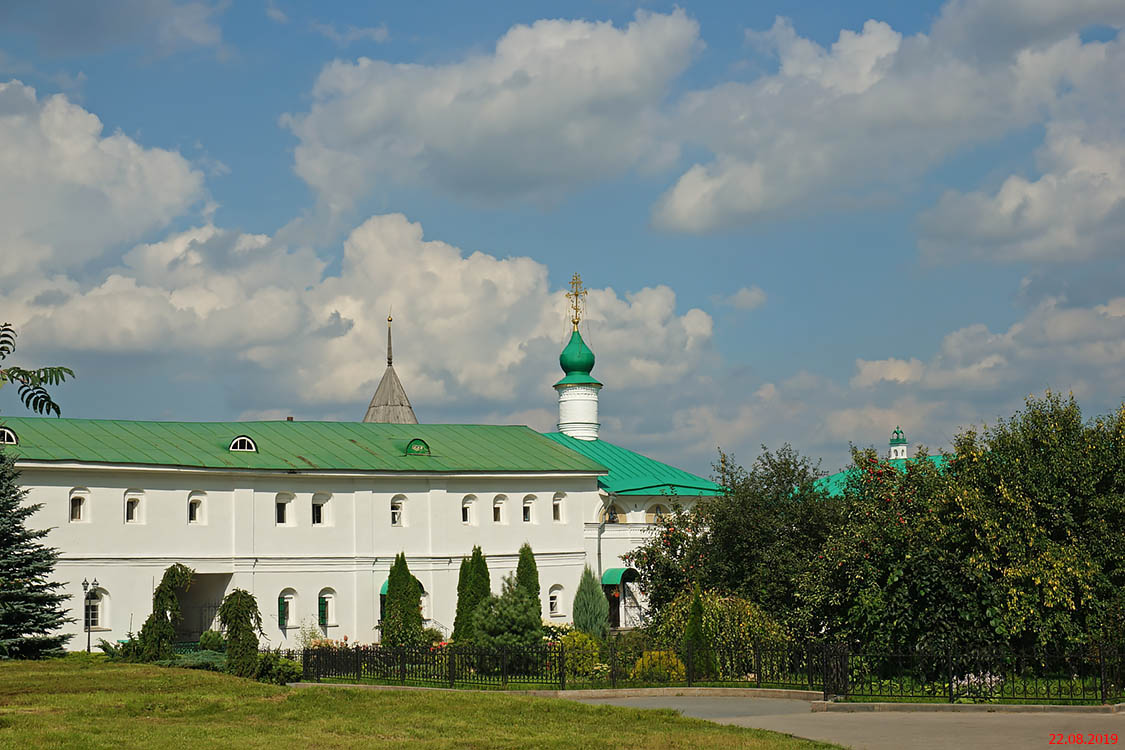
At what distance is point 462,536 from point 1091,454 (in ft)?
77.2

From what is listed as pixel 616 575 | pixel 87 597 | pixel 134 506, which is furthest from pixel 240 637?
pixel 616 575

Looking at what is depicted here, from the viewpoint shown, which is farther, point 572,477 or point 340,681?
point 572,477

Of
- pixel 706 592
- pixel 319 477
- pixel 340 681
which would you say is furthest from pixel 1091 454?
pixel 319 477

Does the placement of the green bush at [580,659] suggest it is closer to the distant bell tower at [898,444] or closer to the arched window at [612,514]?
the arched window at [612,514]

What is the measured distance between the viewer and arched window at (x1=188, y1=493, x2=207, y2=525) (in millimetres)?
39188

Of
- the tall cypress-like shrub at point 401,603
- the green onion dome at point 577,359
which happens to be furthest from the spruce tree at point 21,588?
the green onion dome at point 577,359

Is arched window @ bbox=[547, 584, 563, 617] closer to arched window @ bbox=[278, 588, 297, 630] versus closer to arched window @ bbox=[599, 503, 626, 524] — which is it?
arched window @ bbox=[599, 503, 626, 524]

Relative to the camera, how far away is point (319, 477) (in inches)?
1635

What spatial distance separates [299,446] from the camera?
43.0 metres

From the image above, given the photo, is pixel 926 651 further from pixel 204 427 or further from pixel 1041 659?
pixel 204 427

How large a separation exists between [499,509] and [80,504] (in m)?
14.4

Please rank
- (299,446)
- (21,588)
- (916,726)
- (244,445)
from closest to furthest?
(916,726) < (21,588) < (244,445) < (299,446)

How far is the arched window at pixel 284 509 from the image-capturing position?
135 feet

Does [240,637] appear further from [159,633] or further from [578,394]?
[578,394]
